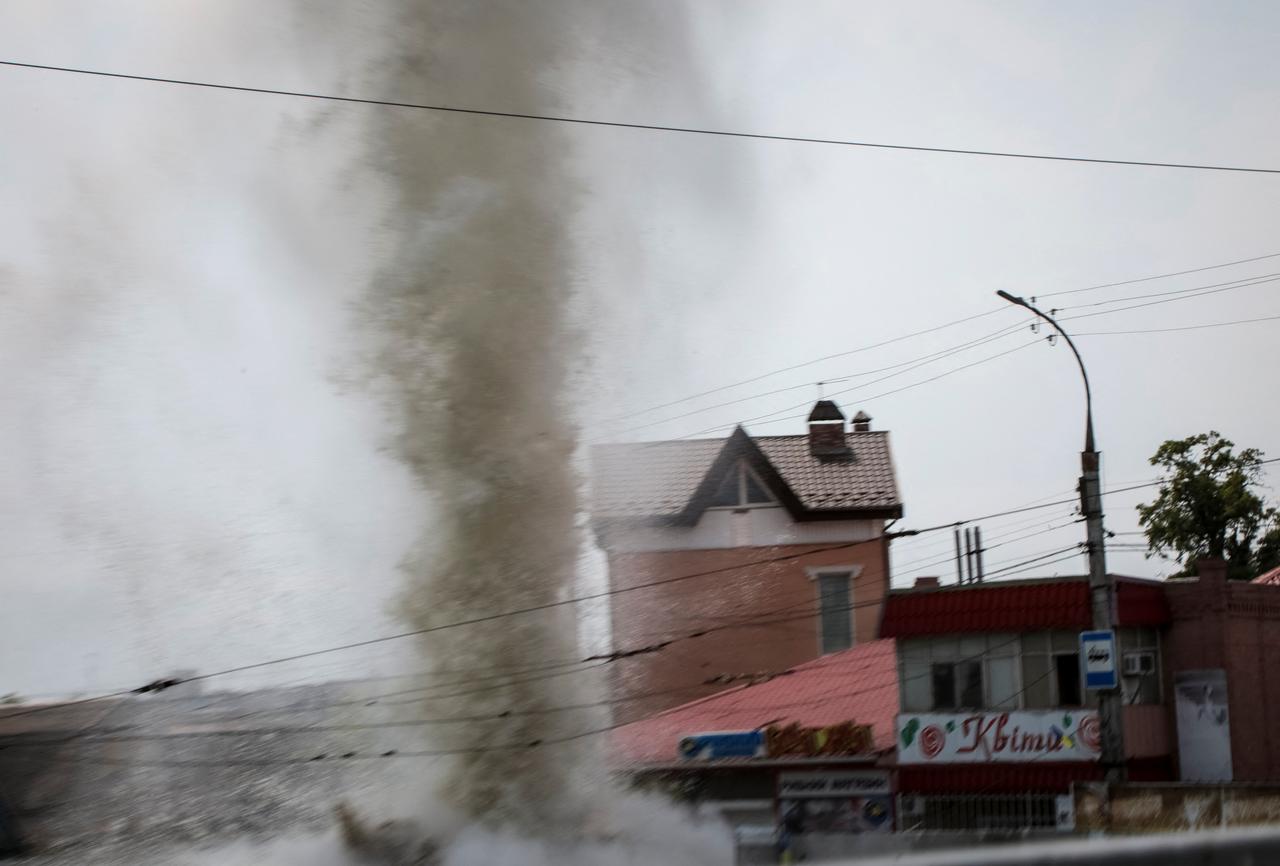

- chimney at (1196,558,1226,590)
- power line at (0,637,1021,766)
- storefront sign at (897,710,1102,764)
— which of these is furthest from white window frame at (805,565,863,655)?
chimney at (1196,558,1226,590)

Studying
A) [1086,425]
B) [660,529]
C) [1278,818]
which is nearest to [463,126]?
[1086,425]

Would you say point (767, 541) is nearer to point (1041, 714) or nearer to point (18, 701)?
point (1041, 714)

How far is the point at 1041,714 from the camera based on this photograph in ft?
107

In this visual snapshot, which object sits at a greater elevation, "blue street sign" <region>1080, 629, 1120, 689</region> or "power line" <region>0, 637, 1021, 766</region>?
"blue street sign" <region>1080, 629, 1120, 689</region>

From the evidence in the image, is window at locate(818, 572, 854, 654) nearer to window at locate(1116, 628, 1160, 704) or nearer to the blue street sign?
window at locate(1116, 628, 1160, 704)

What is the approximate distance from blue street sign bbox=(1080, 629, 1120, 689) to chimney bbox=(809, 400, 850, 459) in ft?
76.1

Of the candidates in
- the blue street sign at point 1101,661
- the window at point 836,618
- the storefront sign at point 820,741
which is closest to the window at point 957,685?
the storefront sign at point 820,741

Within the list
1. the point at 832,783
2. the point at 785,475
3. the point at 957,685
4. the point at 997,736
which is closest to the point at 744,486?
the point at 785,475

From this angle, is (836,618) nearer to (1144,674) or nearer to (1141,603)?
(1144,674)

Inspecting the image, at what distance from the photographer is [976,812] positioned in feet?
109

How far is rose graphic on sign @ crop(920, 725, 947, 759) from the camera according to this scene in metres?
33.9

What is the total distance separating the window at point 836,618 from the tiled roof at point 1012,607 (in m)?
8.33

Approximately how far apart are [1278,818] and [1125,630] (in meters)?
12.1

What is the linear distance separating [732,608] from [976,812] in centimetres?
1224
